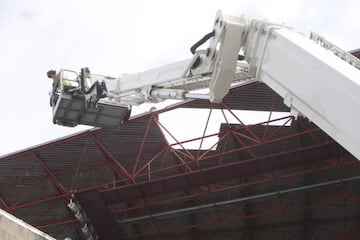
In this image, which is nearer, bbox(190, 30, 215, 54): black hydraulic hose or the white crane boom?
the white crane boom

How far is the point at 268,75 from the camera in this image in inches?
443

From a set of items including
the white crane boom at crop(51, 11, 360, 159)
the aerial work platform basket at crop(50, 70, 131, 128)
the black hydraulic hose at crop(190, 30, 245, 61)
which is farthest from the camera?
the aerial work platform basket at crop(50, 70, 131, 128)

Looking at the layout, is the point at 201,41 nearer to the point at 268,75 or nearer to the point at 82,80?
the point at 268,75

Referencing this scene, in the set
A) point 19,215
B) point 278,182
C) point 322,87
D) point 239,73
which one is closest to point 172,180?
point 278,182

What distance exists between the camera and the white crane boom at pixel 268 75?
30.5ft

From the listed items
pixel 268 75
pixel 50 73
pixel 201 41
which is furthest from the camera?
pixel 50 73

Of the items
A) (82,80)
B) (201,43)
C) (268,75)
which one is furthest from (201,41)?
(82,80)

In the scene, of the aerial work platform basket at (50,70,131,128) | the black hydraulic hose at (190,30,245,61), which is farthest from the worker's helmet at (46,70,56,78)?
the black hydraulic hose at (190,30,245,61)

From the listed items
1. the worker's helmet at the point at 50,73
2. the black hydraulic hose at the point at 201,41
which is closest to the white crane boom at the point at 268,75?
the black hydraulic hose at the point at 201,41

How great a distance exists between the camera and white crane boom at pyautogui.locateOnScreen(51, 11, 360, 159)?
9289 mm

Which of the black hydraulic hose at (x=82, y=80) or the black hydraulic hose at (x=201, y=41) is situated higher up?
the black hydraulic hose at (x=201, y=41)

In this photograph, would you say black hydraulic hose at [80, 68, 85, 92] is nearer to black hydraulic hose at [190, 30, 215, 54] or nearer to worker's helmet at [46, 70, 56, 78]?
worker's helmet at [46, 70, 56, 78]

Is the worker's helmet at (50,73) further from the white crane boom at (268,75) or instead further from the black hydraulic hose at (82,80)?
the white crane boom at (268,75)

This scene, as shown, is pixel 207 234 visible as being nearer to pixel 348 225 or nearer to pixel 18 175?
pixel 348 225
